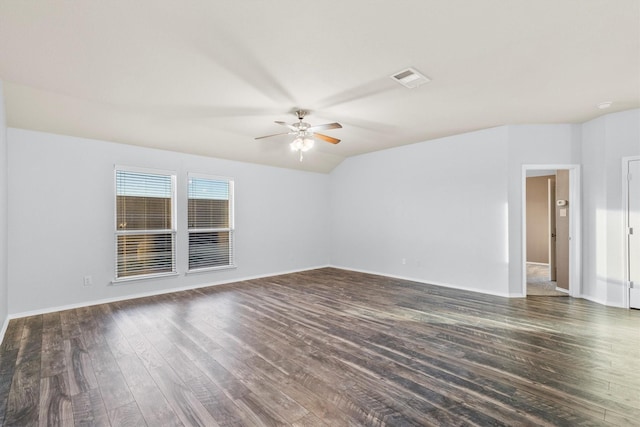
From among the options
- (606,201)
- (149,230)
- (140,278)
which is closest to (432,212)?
(606,201)

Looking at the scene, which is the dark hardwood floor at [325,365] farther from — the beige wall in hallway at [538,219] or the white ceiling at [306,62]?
the beige wall in hallway at [538,219]

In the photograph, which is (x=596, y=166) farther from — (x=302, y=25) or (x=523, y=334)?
(x=302, y=25)

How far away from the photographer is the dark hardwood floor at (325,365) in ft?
6.54

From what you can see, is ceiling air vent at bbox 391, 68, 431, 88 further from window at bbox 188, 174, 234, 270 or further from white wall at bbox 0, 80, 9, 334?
white wall at bbox 0, 80, 9, 334

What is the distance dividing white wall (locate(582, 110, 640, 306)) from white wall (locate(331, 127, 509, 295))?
119 centimetres

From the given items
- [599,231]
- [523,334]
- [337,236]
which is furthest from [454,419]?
[337,236]

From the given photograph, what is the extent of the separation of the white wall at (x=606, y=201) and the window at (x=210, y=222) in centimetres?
635

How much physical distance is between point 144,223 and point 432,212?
5.37 meters

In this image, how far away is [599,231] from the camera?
14.7ft

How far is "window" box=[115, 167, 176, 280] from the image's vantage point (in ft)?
15.8

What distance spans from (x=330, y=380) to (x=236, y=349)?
1.10 m

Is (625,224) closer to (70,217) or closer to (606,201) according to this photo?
(606,201)

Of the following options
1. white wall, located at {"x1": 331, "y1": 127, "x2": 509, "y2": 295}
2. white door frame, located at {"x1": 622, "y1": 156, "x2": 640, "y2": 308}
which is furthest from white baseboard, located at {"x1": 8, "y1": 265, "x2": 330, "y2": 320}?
white door frame, located at {"x1": 622, "y1": 156, "x2": 640, "y2": 308}

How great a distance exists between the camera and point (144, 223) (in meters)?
5.05
